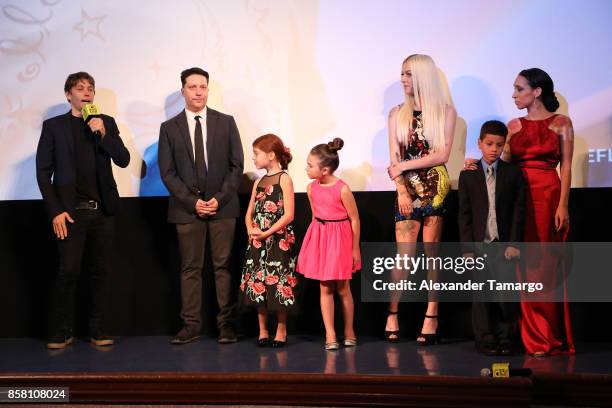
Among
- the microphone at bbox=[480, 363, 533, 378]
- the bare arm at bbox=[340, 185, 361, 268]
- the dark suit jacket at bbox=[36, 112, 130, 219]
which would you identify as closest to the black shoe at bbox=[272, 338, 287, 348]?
the bare arm at bbox=[340, 185, 361, 268]

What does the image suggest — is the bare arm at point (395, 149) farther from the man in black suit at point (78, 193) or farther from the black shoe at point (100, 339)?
the black shoe at point (100, 339)

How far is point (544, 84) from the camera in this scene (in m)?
4.56

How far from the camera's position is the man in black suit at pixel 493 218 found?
14.6 ft

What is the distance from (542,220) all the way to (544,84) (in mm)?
787

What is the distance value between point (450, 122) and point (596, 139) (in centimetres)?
94

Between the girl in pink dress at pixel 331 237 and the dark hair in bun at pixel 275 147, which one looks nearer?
the girl in pink dress at pixel 331 237

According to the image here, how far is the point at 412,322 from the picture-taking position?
16.7 ft

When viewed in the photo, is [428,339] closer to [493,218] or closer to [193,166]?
[493,218]

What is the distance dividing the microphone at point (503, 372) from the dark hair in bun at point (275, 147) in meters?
1.79

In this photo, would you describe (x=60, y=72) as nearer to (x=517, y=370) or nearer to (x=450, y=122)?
(x=450, y=122)

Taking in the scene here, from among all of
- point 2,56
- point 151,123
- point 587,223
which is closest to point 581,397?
point 587,223

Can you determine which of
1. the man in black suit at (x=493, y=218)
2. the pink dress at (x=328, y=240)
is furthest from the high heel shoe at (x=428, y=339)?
the pink dress at (x=328, y=240)

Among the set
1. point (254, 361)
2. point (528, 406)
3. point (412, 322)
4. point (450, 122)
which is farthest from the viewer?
point (412, 322)

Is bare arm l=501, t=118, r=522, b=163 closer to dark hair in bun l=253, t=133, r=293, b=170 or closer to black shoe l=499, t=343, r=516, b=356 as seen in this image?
black shoe l=499, t=343, r=516, b=356
